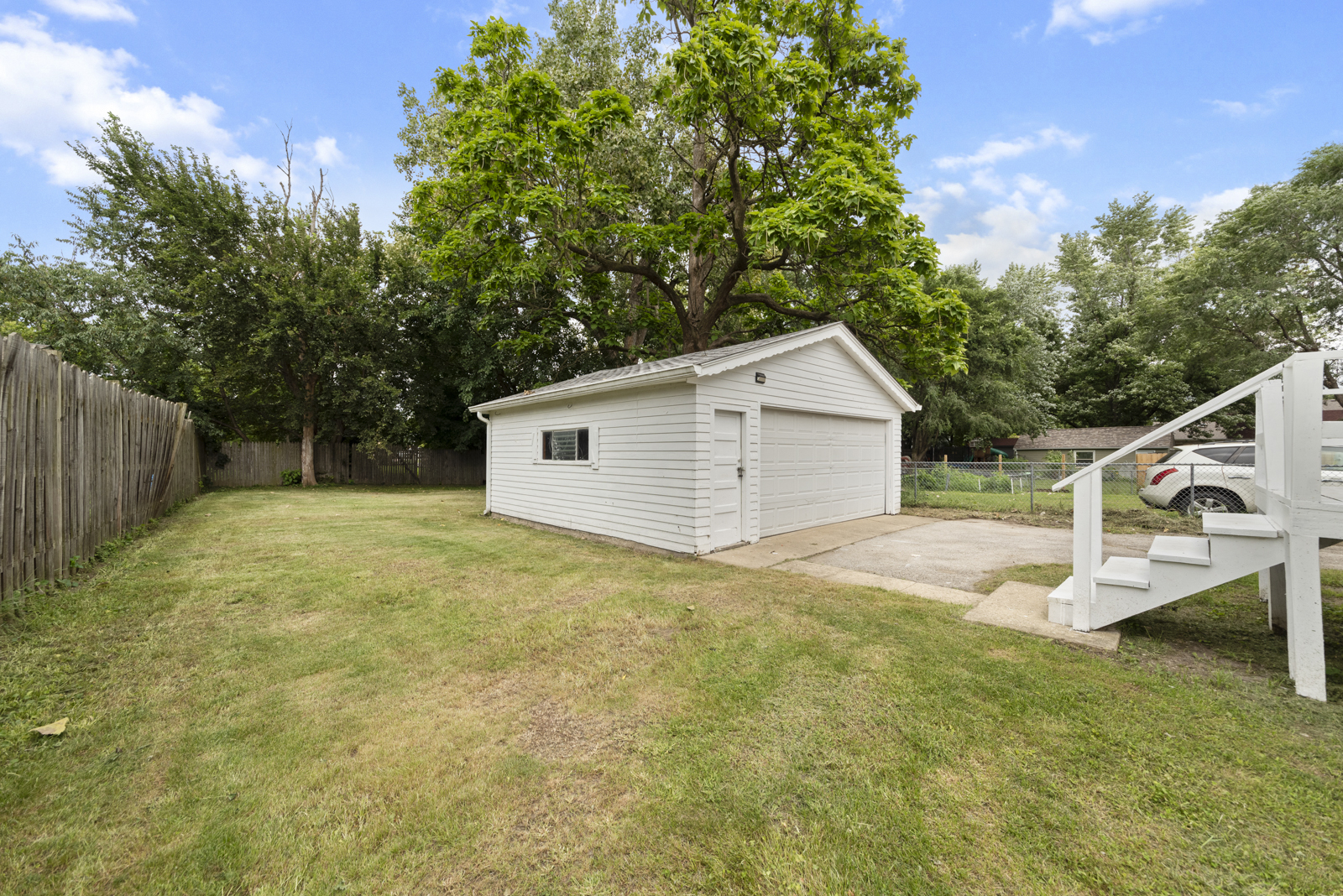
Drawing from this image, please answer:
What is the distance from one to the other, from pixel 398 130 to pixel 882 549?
66.9 ft

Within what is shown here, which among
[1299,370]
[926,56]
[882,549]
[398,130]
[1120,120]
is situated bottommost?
[882,549]

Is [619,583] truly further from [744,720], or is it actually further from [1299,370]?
[1299,370]

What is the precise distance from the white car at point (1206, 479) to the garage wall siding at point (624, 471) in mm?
8655

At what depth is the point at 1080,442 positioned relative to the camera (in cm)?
2889

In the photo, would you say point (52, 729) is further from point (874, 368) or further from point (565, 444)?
point (874, 368)

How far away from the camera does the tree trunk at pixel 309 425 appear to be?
1834 centimetres

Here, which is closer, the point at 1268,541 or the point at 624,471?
the point at 1268,541

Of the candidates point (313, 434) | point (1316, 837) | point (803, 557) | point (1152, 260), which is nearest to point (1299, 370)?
point (1316, 837)

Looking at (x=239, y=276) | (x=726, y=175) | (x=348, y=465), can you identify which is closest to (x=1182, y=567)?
(x=726, y=175)

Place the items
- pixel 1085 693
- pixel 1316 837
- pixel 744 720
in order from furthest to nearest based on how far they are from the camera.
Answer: pixel 1085 693 → pixel 744 720 → pixel 1316 837

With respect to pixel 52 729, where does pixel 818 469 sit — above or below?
above

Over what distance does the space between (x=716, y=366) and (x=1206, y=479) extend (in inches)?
380

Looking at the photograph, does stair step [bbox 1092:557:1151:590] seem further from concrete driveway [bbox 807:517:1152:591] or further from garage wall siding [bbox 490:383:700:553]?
garage wall siding [bbox 490:383:700:553]

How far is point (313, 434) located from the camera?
19.1 meters
